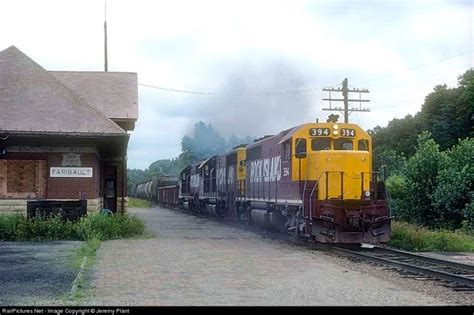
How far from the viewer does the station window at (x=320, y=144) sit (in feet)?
58.4

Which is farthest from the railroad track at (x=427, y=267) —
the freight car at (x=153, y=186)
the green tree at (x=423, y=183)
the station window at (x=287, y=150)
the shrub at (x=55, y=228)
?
the freight car at (x=153, y=186)

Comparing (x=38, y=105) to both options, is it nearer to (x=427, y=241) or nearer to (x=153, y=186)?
(x=427, y=241)

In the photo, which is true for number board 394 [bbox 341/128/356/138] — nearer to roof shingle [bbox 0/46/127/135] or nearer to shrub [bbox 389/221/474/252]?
shrub [bbox 389/221/474/252]

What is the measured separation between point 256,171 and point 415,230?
20.8 feet

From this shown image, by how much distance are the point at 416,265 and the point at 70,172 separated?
11.4 m

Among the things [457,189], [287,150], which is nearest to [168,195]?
[457,189]

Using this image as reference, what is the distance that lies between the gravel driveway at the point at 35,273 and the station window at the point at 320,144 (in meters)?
7.02

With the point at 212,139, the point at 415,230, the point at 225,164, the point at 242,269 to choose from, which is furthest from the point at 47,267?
the point at 212,139

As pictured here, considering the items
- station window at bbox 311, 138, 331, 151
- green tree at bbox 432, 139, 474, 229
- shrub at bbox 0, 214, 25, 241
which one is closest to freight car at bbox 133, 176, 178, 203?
green tree at bbox 432, 139, 474, 229

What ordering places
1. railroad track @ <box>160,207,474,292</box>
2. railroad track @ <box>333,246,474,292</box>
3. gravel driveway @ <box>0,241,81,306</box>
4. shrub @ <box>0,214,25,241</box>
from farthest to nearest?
shrub @ <box>0,214,25,241</box> < railroad track @ <box>160,207,474,292</box> < railroad track @ <box>333,246,474,292</box> < gravel driveway @ <box>0,241,81,306</box>

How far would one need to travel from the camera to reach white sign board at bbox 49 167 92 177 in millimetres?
19922

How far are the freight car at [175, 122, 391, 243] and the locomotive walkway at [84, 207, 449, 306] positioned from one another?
3.33ft

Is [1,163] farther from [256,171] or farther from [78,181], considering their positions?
[256,171]

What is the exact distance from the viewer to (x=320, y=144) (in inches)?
703
